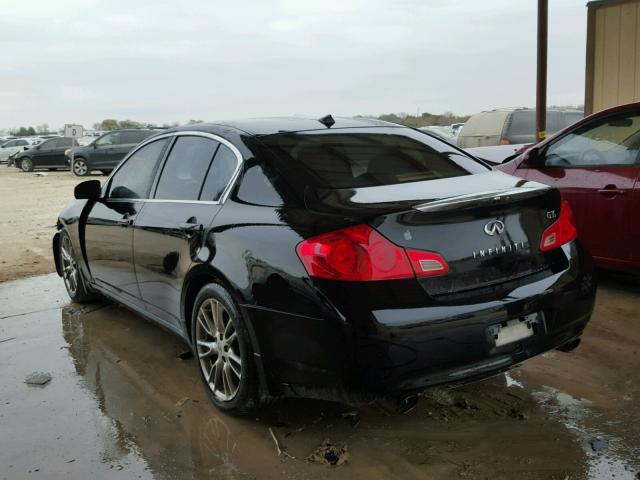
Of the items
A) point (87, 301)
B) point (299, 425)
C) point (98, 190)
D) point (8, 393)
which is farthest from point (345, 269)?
point (87, 301)

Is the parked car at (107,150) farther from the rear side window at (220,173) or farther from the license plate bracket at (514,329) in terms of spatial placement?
the license plate bracket at (514,329)

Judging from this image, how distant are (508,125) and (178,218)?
36.8ft

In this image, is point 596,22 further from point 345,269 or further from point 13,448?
point 13,448

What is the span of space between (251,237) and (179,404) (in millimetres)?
1132

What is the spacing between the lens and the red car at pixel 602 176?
5047 millimetres

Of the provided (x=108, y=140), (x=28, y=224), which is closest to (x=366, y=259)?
(x=28, y=224)

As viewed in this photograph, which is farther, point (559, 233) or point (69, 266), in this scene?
point (69, 266)

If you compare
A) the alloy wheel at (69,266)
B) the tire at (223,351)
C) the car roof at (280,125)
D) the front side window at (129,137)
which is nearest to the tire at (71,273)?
the alloy wheel at (69,266)

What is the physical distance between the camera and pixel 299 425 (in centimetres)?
330

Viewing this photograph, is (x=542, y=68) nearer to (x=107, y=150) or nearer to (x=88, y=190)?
(x=88, y=190)

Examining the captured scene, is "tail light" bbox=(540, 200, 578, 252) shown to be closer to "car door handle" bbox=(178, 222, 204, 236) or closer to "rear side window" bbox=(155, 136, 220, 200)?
"car door handle" bbox=(178, 222, 204, 236)

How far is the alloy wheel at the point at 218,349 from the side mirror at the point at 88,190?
6.12 feet

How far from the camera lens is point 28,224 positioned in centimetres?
1144

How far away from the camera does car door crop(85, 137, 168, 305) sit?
4.38m
